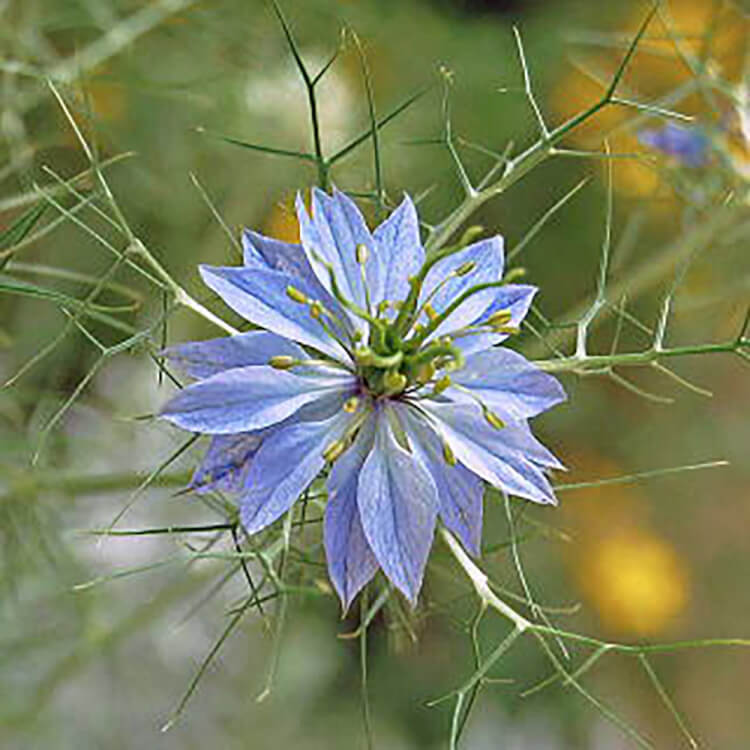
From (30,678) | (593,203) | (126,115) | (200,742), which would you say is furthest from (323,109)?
(200,742)

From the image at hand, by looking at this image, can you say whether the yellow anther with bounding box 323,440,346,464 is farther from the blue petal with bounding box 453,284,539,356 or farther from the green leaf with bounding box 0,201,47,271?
the green leaf with bounding box 0,201,47,271

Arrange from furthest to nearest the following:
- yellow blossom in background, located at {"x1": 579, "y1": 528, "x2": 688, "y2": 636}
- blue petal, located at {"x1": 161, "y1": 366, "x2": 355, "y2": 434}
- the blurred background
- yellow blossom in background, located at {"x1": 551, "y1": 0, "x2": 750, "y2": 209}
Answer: yellow blossom in background, located at {"x1": 579, "y1": 528, "x2": 688, "y2": 636} → yellow blossom in background, located at {"x1": 551, "y1": 0, "x2": 750, "y2": 209} → the blurred background → blue petal, located at {"x1": 161, "y1": 366, "x2": 355, "y2": 434}

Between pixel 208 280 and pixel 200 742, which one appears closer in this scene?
pixel 208 280

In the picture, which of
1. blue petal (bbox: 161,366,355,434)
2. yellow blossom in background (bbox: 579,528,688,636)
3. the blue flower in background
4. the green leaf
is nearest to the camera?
blue petal (bbox: 161,366,355,434)

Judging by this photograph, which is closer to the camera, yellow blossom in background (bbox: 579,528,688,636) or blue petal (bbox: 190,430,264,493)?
blue petal (bbox: 190,430,264,493)

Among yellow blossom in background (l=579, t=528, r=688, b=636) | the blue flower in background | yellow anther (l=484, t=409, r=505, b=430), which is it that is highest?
yellow anther (l=484, t=409, r=505, b=430)

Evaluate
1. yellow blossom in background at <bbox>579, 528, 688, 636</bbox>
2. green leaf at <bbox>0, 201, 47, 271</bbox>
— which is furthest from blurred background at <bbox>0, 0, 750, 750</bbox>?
green leaf at <bbox>0, 201, 47, 271</bbox>

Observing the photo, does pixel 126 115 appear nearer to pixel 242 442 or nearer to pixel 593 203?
pixel 593 203

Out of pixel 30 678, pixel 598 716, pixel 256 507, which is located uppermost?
pixel 256 507
